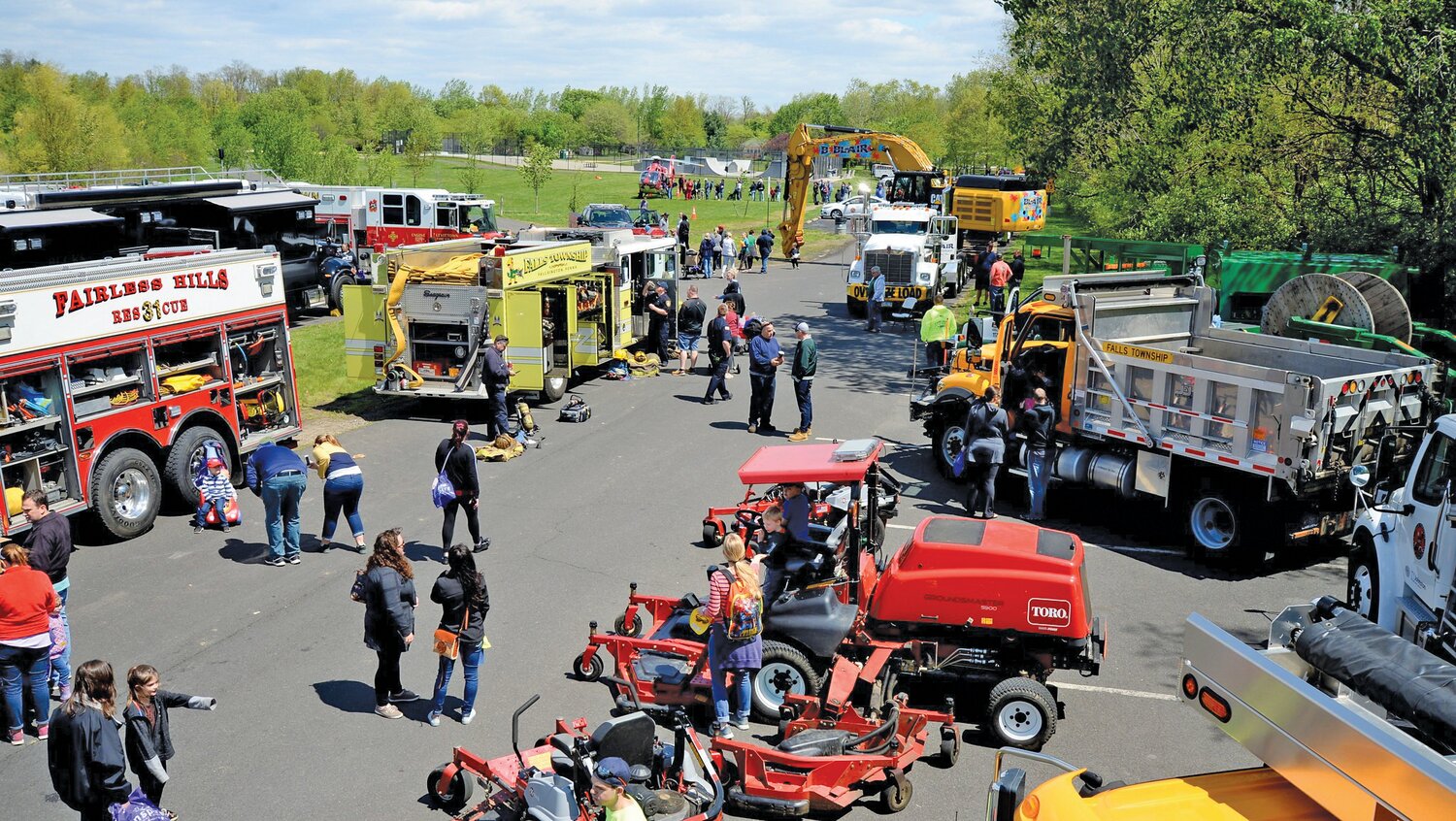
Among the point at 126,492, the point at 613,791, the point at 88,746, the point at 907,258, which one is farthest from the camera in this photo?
the point at 907,258

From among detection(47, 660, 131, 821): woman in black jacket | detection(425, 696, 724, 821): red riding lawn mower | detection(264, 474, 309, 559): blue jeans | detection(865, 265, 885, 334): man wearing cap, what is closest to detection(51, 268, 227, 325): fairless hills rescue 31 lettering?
detection(264, 474, 309, 559): blue jeans

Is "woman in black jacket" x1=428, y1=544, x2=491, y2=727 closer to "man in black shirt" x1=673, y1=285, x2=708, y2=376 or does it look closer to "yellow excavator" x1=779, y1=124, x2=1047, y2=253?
"man in black shirt" x1=673, y1=285, x2=708, y2=376

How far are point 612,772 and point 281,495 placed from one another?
7.10 m

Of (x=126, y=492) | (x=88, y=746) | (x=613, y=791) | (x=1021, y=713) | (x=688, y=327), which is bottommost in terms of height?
(x=1021, y=713)

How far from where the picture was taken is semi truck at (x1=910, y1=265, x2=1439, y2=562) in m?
11.7

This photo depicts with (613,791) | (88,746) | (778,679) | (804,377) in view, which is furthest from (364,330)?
(613,791)

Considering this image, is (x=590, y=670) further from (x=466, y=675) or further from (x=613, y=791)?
(x=613, y=791)

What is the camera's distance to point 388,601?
28.1 ft

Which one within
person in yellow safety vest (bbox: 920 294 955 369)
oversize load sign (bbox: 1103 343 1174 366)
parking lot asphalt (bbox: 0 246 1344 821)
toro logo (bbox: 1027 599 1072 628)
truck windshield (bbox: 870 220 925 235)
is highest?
truck windshield (bbox: 870 220 925 235)

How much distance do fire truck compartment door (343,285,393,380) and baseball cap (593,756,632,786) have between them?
13.2 meters

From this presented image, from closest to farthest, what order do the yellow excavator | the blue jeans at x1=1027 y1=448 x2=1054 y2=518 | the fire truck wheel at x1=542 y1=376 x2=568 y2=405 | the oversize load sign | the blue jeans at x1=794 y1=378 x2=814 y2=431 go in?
the oversize load sign
the blue jeans at x1=1027 y1=448 x2=1054 y2=518
the blue jeans at x1=794 y1=378 x2=814 y2=431
the fire truck wheel at x1=542 y1=376 x2=568 y2=405
the yellow excavator

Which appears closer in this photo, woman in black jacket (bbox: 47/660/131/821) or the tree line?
woman in black jacket (bbox: 47/660/131/821)

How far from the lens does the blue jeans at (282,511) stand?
39.8 feet

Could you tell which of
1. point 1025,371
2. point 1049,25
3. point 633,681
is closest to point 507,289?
point 1025,371
